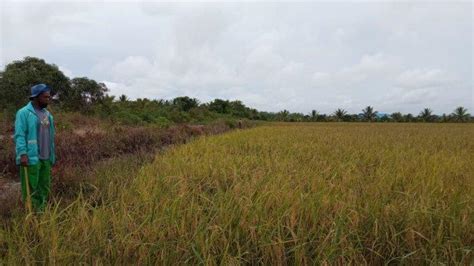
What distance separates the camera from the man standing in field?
10.5ft

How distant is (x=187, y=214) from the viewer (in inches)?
97.0

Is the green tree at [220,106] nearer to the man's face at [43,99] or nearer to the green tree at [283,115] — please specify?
the green tree at [283,115]

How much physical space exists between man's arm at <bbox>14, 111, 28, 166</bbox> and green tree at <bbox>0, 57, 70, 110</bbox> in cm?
1247

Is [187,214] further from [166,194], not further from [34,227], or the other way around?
[34,227]

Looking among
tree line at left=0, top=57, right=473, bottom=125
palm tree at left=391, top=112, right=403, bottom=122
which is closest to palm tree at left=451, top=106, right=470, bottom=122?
palm tree at left=391, top=112, right=403, bottom=122

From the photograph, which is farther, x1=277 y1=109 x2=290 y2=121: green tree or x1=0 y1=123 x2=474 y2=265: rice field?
x1=277 y1=109 x2=290 y2=121: green tree

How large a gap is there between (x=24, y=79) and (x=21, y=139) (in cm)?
1429

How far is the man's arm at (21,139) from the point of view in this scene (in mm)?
3156

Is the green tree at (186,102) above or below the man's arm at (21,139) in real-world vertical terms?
above

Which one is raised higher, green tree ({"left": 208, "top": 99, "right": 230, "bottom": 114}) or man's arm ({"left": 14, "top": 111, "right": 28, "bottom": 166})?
green tree ({"left": 208, "top": 99, "right": 230, "bottom": 114})

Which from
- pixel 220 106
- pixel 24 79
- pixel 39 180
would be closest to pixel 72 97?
pixel 24 79

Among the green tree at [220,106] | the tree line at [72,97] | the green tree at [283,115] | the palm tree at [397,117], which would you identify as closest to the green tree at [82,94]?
the tree line at [72,97]

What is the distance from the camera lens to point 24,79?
49.5ft

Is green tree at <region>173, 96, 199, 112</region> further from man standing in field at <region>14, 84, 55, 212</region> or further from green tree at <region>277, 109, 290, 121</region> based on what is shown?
man standing in field at <region>14, 84, 55, 212</region>
